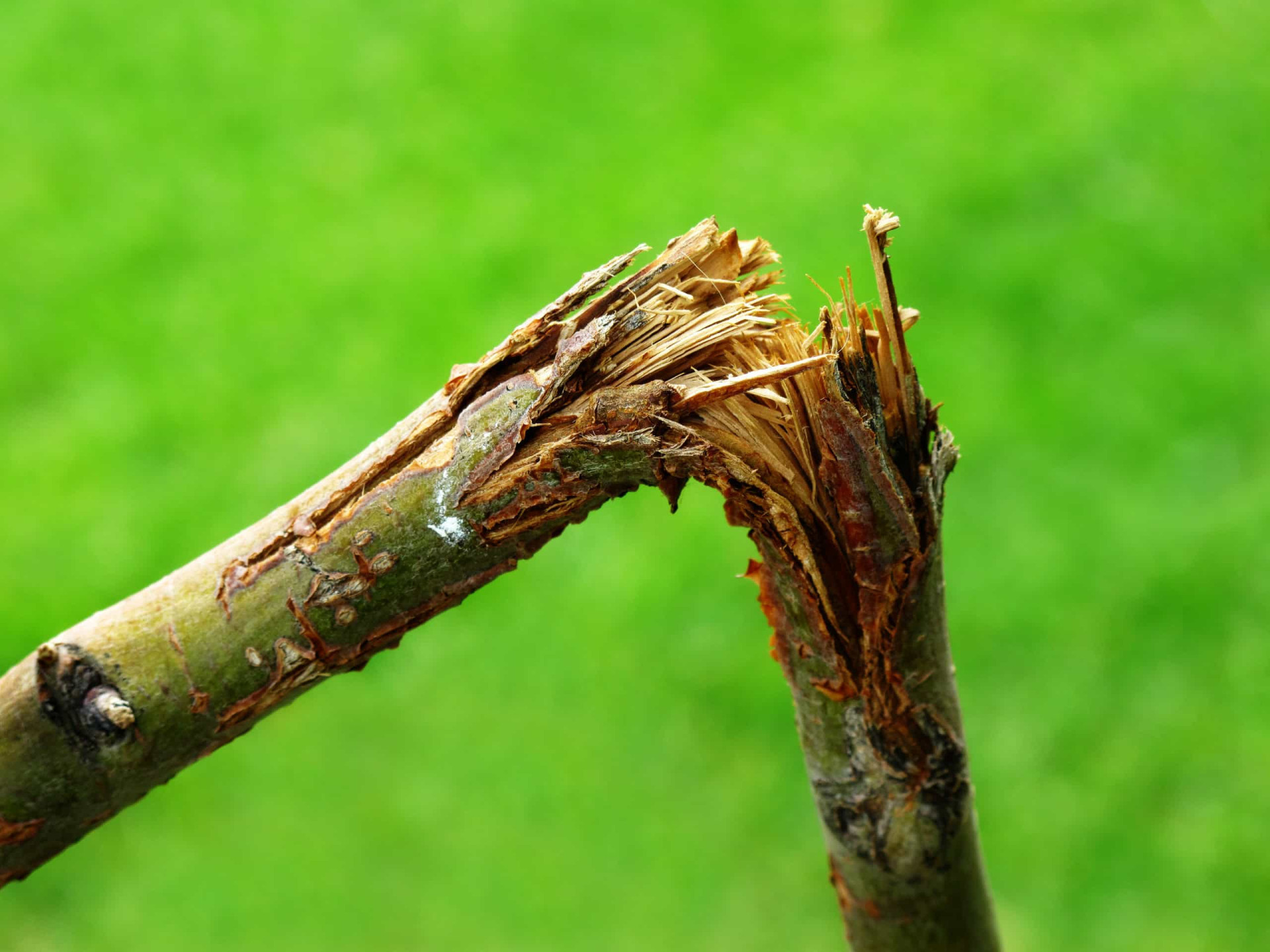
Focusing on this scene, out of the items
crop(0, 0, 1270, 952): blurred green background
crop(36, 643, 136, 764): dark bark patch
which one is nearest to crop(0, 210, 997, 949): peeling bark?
crop(36, 643, 136, 764): dark bark patch

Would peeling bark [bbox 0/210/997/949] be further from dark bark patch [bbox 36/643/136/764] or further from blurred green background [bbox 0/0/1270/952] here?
blurred green background [bbox 0/0/1270/952]

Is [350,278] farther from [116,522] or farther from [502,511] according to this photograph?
[502,511]

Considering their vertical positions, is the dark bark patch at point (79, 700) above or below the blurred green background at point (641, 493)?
below

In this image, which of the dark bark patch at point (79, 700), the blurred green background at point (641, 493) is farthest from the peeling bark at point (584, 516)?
the blurred green background at point (641, 493)

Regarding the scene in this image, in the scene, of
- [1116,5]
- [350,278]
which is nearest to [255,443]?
[350,278]

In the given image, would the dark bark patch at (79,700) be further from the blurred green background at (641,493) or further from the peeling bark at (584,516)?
the blurred green background at (641,493)

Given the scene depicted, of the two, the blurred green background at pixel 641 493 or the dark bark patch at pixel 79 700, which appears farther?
the blurred green background at pixel 641 493
